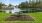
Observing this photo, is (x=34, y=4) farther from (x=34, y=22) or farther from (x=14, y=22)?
(x=14, y=22)

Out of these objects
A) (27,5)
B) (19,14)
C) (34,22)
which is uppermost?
(27,5)

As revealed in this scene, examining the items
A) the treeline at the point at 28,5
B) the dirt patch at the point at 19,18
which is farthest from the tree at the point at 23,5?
the dirt patch at the point at 19,18

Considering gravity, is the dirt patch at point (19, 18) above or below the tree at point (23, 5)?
below

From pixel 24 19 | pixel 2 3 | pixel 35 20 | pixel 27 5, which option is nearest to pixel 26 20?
pixel 24 19

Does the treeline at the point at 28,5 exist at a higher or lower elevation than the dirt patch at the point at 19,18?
higher

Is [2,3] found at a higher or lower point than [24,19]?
higher

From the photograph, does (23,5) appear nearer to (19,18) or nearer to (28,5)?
(28,5)

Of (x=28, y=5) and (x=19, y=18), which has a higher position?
(x=28, y=5)

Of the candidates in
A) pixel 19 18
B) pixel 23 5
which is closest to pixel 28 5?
pixel 23 5

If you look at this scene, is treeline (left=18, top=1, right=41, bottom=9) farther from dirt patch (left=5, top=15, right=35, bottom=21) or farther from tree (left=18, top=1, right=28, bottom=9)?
dirt patch (left=5, top=15, right=35, bottom=21)

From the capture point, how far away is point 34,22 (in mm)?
1985

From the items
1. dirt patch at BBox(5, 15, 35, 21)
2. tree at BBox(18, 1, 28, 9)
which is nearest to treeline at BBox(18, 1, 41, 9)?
tree at BBox(18, 1, 28, 9)

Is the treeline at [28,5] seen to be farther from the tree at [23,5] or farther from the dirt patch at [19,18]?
the dirt patch at [19,18]

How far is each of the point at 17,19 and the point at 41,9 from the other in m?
0.56
